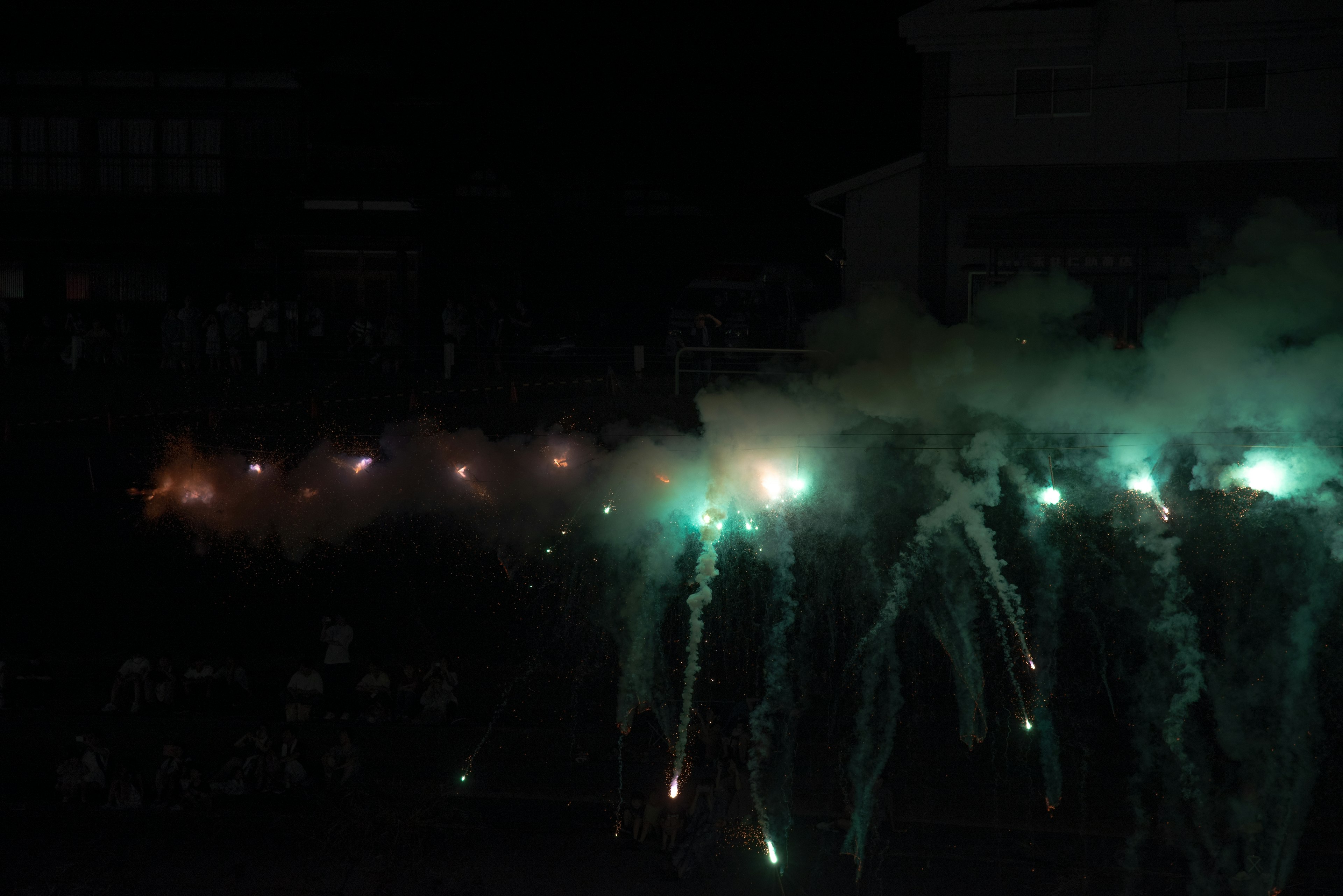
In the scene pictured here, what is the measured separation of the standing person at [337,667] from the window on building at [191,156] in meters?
13.3

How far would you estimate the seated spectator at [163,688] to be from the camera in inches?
534

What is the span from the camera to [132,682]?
45.0ft

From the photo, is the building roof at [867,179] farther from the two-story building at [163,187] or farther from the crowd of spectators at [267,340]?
the two-story building at [163,187]

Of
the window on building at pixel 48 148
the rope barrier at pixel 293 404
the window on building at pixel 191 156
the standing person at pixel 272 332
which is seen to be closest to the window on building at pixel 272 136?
the window on building at pixel 191 156

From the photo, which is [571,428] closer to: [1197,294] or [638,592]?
[638,592]

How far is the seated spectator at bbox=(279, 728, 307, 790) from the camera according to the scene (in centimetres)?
1247

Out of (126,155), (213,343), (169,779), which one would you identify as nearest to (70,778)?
(169,779)

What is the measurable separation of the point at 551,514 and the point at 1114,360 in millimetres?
6625

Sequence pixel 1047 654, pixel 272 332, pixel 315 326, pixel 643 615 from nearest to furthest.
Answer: pixel 1047 654 → pixel 643 615 → pixel 272 332 → pixel 315 326

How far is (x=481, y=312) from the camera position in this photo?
21297mm

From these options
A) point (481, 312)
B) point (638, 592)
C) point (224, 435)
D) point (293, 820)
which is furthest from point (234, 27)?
point (293, 820)

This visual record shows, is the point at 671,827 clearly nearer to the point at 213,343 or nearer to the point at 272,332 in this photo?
the point at 213,343

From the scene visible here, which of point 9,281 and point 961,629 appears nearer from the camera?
point 961,629

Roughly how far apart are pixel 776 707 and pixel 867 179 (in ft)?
30.6
